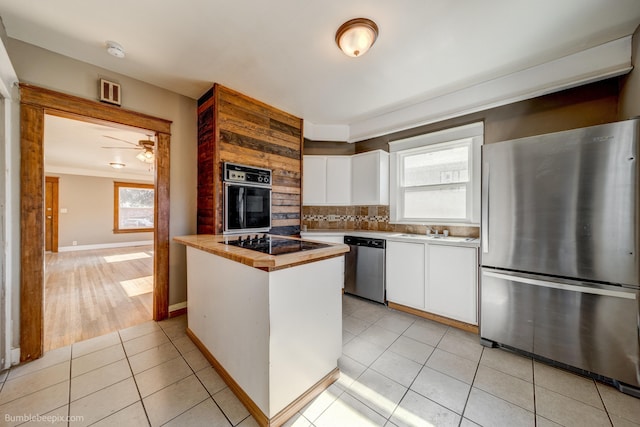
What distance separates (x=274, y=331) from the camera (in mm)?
1272

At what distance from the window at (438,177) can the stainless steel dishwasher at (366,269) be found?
673 mm

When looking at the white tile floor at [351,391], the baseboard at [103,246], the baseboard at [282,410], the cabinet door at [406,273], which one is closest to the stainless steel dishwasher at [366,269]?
the cabinet door at [406,273]

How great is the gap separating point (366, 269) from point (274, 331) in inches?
82.4

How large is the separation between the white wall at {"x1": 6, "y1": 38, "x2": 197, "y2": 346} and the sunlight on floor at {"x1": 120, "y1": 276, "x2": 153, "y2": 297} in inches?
47.8

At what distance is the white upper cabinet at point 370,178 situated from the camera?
3389mm

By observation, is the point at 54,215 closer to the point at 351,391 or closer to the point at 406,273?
the point at 351,391

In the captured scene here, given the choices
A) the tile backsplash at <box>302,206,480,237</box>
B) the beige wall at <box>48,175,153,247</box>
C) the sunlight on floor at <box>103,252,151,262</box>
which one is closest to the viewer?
the tile backsplash at <box>302,206,480,237</box>

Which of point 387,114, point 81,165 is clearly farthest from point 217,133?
point 81,165

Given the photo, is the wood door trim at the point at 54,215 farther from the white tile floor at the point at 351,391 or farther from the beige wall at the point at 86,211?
the white tile floor at the point at 351,391

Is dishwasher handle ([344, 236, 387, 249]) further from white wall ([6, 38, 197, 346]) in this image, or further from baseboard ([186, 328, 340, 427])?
white wall ([6, 38, 197, 346])

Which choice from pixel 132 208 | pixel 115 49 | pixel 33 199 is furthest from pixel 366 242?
pixel 132 208

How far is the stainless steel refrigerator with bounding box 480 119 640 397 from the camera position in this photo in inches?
62.1

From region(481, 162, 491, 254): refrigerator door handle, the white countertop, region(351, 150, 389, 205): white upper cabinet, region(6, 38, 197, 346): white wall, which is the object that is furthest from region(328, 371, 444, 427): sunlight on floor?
region(351, 150, 389, 205): white upper cabinet

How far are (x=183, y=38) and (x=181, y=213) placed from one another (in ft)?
5.77
